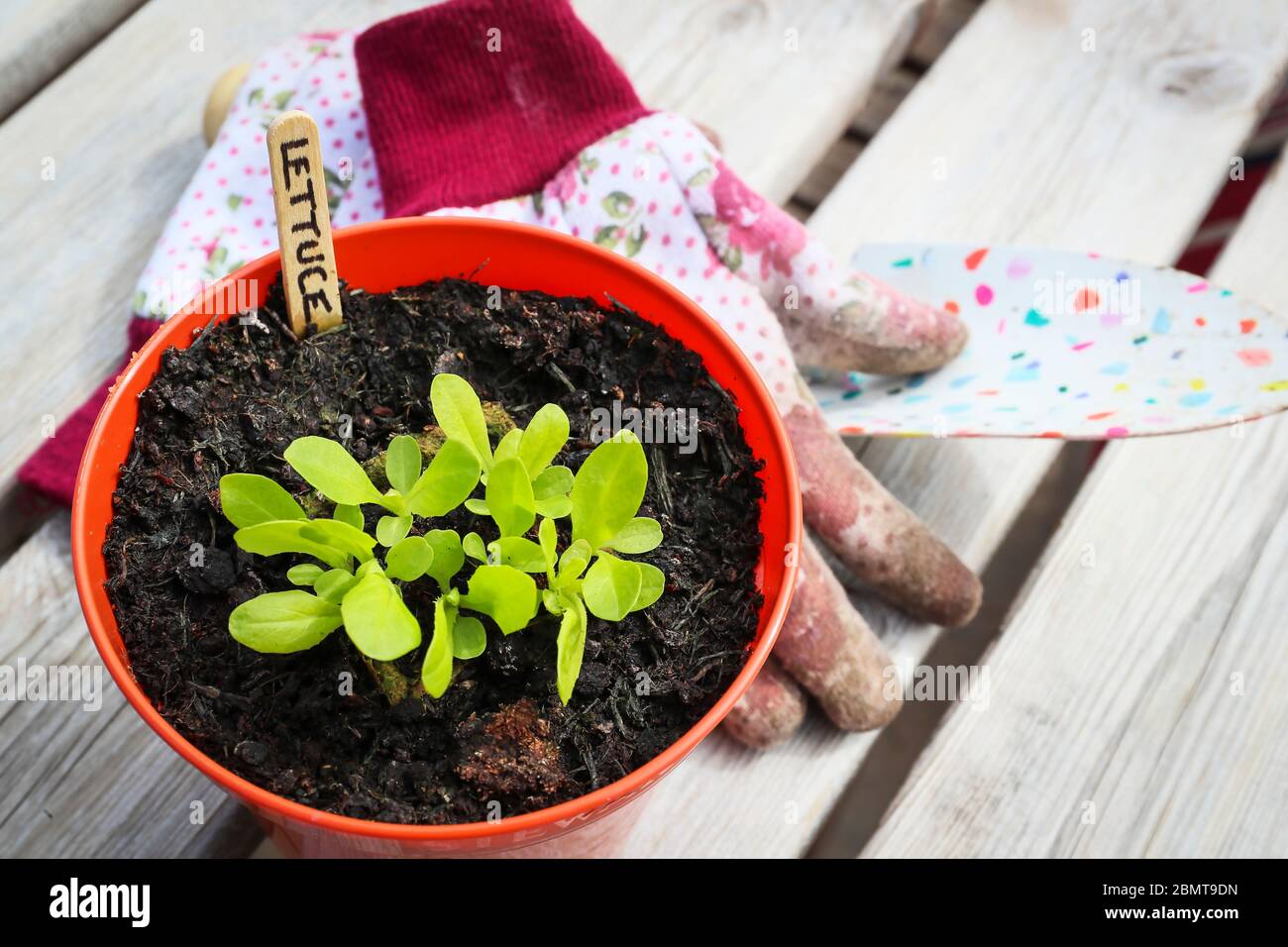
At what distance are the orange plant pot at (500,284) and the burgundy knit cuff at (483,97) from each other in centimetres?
20

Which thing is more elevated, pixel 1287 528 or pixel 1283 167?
pixel 1283 167

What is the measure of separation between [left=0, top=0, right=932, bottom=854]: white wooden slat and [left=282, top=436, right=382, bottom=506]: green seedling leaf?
0.37m

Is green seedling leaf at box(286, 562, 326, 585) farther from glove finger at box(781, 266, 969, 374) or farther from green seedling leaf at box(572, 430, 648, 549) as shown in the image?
glove finger at box(781, 266, 969, 374)

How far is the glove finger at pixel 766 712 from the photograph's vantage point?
795 mm

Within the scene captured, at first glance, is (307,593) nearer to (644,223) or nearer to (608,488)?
(608,488)

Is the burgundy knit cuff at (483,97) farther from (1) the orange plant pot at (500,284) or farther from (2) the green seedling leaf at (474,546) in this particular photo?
(2) the green seedling leaf at (474,546)

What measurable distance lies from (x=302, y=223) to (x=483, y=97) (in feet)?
1.15

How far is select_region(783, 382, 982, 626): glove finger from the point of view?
2.67ft

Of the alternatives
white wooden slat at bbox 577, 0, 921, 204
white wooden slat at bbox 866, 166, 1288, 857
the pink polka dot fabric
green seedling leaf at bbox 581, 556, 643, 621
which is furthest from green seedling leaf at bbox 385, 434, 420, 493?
white wooden slat at bbox 577, 0, 921, 204
